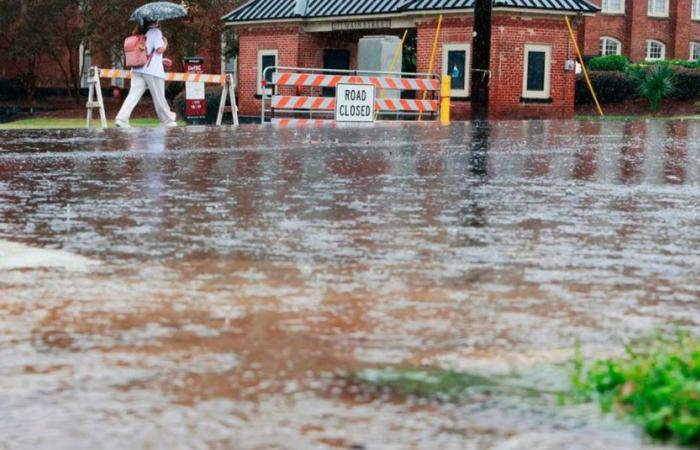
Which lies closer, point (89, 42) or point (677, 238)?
point (677, 238)

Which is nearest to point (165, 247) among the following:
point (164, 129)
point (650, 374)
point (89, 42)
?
point (650, 374)

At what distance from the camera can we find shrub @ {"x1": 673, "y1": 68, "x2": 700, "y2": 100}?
4322 centimetres

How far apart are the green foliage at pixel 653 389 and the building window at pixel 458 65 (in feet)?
119

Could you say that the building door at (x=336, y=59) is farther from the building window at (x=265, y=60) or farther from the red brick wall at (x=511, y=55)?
the red brick wall at (x=511, y=55)

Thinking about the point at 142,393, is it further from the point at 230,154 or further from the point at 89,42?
the point at 89,42

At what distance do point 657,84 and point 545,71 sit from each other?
180 inches

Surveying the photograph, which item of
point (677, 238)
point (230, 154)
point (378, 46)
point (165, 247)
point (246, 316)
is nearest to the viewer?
point (246, 316)

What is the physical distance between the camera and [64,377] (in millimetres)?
3635

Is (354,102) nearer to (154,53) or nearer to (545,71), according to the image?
(154,53)

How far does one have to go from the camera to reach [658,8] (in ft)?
197

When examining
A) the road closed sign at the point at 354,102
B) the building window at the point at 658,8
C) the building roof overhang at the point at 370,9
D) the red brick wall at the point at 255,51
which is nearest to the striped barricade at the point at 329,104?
the road closed sign at the point at 354,102

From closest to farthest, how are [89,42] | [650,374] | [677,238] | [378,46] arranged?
[650,374] < [677,238] < [378,46] < [89,42]

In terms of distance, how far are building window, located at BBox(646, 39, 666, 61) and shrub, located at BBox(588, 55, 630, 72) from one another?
1333 centimetres

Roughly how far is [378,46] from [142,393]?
106 ft
